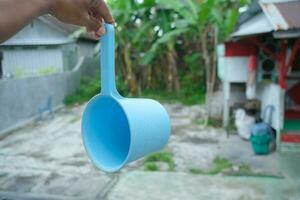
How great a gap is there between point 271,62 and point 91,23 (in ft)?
19.2

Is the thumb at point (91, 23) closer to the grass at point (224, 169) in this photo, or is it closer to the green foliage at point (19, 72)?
the grass at point (224, 169)

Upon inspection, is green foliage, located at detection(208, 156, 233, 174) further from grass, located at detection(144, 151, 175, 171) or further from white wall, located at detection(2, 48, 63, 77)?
white wall, located at detection(2, 48, 63, 77)

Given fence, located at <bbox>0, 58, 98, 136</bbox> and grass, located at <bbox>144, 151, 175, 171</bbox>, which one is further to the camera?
fence, located at <bbox>0, 58, 98, 136</bbox>

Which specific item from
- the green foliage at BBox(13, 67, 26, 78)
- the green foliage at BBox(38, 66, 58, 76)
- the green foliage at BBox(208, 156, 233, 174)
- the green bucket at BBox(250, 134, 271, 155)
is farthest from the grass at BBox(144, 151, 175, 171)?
the green foliage at BBox(38, 66, 58, 76)


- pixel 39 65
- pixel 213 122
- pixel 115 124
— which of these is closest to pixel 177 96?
pixel 213 122

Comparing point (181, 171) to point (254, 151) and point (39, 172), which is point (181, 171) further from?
point (39, 172)

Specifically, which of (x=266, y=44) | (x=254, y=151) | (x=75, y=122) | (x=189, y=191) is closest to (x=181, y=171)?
(x=189, y=191)

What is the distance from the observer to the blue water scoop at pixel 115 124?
91 centimetres

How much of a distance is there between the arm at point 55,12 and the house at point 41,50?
0.08 metres

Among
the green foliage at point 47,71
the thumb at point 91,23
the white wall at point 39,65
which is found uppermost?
the thumb at point 91,23

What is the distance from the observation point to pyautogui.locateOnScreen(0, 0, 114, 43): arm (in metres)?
0.59

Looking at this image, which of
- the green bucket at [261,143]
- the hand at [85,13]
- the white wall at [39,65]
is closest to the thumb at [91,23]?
the hand at [85,13]

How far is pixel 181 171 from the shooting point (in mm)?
4516

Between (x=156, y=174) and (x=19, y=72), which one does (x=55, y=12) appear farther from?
(x=19, y=72)
